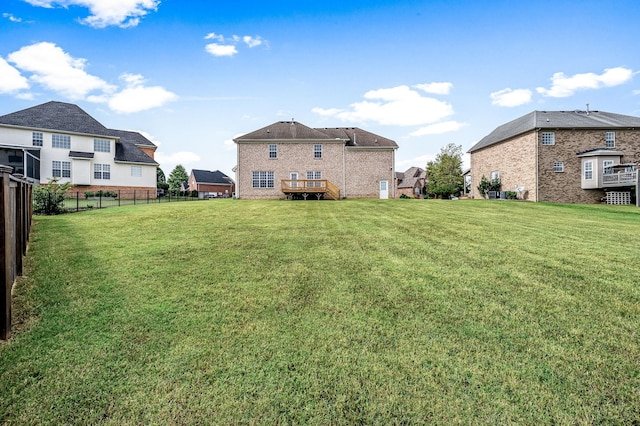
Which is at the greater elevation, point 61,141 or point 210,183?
point 61,141

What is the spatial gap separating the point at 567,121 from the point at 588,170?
15.2ft

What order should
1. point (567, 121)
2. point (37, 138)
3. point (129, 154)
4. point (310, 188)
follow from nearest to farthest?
point (567, 121), point (310, 188), point (37, 138), point (129, 154)

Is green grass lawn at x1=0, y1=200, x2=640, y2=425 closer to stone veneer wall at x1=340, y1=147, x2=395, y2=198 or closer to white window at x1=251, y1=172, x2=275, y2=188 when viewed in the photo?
white window at x1=251, y1=172, x2=275, y2=188

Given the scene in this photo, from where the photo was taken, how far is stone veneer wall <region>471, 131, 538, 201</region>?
26281mm

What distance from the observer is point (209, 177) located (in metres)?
65.5

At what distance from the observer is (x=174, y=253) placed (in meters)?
6.49

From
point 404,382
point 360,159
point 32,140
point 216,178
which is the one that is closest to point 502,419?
point 404,382

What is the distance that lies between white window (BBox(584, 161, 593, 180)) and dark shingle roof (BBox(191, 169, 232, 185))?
5884cm

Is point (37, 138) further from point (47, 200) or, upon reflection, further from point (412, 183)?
point (412, 183)

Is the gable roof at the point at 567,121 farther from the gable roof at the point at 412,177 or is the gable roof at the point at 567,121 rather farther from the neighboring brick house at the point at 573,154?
the gable roof at the point at 412,177

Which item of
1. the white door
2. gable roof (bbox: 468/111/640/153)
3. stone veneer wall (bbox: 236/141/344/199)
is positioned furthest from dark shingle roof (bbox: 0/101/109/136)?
gable roof (bbox: 468/111/640/153)

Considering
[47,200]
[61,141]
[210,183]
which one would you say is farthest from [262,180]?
[210,183]

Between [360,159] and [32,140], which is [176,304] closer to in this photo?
[360,159]

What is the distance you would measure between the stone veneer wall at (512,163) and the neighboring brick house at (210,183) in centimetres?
Answer: 4752
